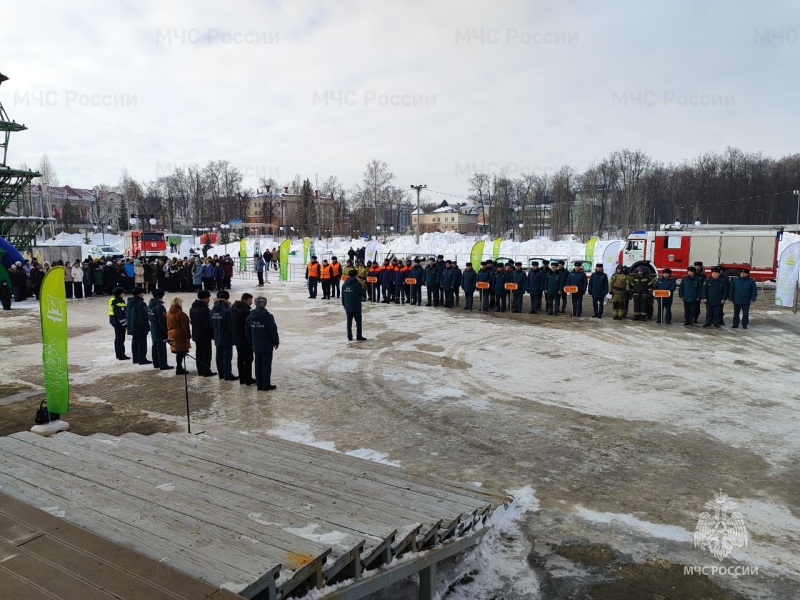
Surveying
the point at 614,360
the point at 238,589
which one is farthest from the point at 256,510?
the point at 614,360

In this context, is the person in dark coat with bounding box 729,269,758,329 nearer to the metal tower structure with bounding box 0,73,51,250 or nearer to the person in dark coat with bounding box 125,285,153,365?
the person in dark coat with bounding box 125,285,153,365

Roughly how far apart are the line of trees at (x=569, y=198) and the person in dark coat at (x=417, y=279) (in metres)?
45.4

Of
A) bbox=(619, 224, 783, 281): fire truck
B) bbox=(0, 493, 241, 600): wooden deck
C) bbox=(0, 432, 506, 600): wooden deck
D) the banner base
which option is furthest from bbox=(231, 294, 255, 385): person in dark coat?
bbox=(619, 224, 783, 281): fire truck

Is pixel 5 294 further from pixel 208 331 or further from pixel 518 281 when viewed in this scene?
pixel 518 281

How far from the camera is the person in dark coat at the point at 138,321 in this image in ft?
37.1

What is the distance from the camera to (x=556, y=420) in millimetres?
8031

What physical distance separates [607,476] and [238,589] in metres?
4.71

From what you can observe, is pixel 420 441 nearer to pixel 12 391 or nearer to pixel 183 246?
pixel 12 391

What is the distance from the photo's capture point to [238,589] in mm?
2723

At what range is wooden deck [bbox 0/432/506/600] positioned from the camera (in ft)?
10.3

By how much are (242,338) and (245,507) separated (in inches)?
244

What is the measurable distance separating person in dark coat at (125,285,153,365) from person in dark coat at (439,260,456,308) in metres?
10.9

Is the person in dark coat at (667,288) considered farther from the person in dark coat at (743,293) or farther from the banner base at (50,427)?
the banner base at (50,427)

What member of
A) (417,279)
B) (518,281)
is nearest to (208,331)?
(417,279)
